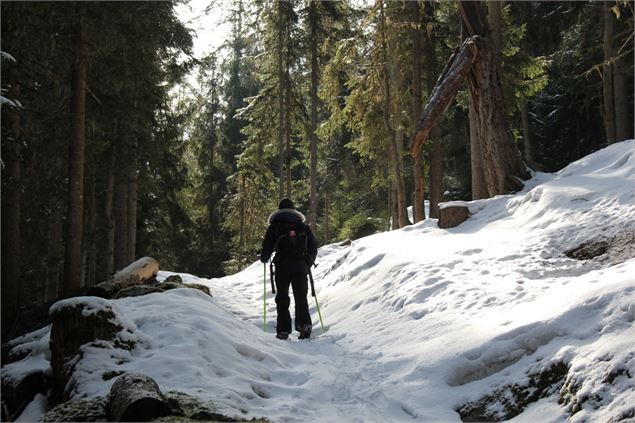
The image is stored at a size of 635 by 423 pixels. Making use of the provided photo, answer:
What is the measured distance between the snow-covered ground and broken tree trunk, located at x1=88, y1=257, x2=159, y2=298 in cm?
172

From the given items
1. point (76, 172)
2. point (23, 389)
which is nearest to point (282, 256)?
point (23, 389)

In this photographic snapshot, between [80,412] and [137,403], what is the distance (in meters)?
0.72

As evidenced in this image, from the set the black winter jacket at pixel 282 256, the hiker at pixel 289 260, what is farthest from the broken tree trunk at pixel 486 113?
the hiker at pixel 289 260

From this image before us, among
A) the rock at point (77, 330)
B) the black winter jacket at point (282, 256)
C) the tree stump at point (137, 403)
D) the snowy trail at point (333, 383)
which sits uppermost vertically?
the black winter jacket at point (282, 256)

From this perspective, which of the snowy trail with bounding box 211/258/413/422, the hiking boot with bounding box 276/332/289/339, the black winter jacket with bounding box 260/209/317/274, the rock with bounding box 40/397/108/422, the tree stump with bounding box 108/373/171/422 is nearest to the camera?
the tree stump with bounding box 108/373/171/422

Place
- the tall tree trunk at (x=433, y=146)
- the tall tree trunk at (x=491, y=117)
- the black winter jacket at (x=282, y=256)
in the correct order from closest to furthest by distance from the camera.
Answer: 1. the black winter jacket at (x=282, y=256)
2. the tall tree trunk at (x=491, y=117)
3. the tall tree trunk at (x=433, y=146)

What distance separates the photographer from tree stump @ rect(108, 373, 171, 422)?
463 cm

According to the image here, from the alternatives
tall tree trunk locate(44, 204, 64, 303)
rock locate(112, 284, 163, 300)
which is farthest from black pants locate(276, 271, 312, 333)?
tall tree trunk locate(44, 204, 64, 303)

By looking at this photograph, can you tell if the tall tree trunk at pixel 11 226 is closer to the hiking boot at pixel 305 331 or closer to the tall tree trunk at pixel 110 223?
the tall tree trunk at pixel 110 223

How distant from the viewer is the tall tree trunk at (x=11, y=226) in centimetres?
1171

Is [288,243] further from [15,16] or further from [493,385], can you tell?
[15,16]

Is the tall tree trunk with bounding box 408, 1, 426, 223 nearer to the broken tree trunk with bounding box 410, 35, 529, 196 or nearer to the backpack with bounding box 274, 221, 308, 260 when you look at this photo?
the broken tree trunk with bounding box 410, 35, 529, 196

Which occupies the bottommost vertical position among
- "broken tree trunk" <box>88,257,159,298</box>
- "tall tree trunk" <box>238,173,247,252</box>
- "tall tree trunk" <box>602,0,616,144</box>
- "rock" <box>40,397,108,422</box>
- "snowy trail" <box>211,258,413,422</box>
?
"snowy trail" <box>211,258,413,422</box>

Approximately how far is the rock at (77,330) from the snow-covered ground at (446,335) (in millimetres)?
309
